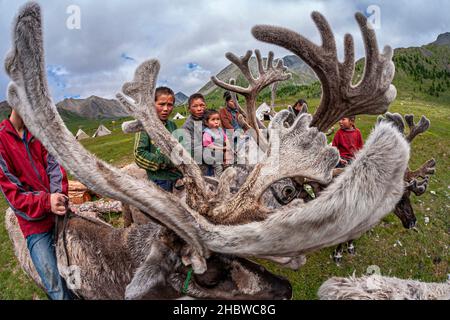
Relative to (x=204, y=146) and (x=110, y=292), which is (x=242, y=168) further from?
(x=110, y=292)

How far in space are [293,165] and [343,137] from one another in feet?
17.6

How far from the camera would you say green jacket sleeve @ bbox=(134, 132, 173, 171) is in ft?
12.1

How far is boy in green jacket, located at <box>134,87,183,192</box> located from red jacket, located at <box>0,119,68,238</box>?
1036 mm

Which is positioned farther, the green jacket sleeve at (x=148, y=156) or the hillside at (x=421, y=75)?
the hillside at (x=421, y=75)

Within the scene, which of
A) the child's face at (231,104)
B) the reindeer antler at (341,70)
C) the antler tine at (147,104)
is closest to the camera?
the antler tine at (147,104)

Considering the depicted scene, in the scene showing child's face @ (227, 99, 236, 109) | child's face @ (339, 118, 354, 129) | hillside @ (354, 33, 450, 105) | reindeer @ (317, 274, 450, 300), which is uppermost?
hillside @ (354, 33, 450, 105)

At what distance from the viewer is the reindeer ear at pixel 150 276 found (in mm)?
2217

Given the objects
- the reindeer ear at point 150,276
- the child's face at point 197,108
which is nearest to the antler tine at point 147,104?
the reindeer ear at point 150,276

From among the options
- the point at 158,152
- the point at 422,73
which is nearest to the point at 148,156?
the point at 158,152

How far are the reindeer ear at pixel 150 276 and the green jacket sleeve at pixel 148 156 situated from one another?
5.18 feet

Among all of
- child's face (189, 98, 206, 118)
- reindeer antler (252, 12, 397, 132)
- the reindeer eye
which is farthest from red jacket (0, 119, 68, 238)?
child's face (189, 98, 206, 118)

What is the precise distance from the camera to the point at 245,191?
2277mm

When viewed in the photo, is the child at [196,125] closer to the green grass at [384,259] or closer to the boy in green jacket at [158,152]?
the boy in green jacket at [158,152]

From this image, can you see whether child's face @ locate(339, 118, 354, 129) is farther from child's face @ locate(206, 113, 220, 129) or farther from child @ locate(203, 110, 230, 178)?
child's face @ locate(206, 113, 220, 129)
